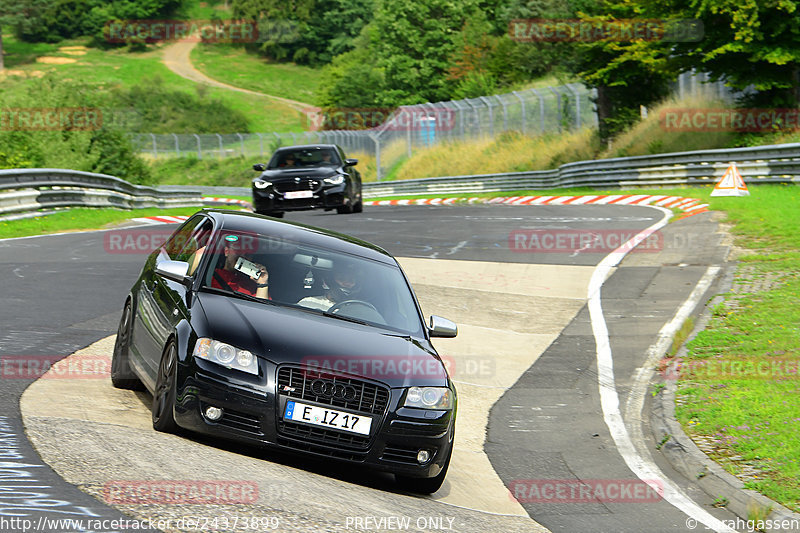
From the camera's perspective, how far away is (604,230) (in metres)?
21.2

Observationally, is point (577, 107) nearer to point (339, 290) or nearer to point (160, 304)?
point (339, 290)

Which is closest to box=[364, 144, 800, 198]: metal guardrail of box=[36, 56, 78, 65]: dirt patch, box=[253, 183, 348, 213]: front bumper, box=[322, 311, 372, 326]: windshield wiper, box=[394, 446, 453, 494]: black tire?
box=[253, 183, 348, 213]: front bumper

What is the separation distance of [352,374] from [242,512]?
1570 millimetres

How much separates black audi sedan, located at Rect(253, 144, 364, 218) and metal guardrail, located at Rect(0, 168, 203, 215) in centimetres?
505

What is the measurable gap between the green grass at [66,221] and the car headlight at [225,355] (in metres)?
14.8

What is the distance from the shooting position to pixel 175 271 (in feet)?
24.1

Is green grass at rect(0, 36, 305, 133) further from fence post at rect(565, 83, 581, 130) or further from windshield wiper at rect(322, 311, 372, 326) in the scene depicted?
windshield wiper at rect(322, 311, 372, 326)

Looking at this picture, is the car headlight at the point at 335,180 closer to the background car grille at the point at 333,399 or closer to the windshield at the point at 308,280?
the windshield at the point at 308,280

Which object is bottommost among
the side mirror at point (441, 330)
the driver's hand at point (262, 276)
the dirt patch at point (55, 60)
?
the dirt patch at point (55, 60)

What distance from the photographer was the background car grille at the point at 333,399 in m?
6.46

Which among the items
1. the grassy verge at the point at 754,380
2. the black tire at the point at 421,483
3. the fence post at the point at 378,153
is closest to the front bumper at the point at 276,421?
the black tire at the point at 421,483

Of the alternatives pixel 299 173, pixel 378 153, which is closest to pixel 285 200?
pixel 299 173

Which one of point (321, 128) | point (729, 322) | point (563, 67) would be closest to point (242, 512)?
point (729, 322)

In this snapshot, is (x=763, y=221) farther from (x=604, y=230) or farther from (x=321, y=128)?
(x=321, y=128)
